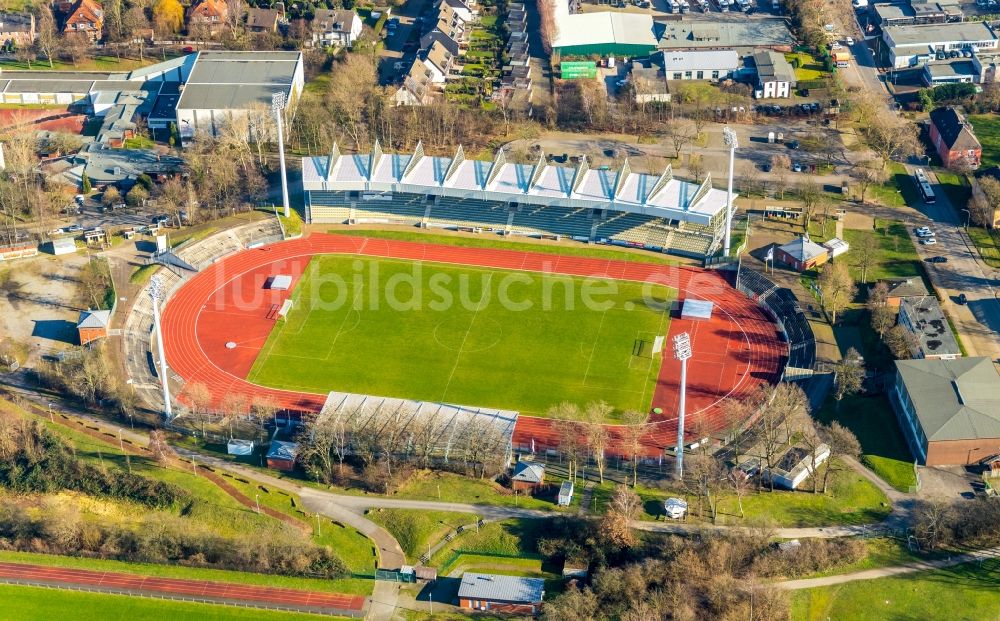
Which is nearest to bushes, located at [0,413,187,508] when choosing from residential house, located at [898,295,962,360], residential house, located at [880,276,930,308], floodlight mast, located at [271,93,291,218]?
floodlight mast, located at [271,93,291,218]

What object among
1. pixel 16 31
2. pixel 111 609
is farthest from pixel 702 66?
pixel 111 609

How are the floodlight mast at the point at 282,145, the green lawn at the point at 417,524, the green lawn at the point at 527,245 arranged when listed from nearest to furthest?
1. the green lawn at the point at 417,524
2. the floodlight mast at the point at 282,145
3. the green lawn at the point at 527,245

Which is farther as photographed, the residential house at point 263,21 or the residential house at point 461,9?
the residential house at point 461,9

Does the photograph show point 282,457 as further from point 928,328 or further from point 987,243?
point 987,243

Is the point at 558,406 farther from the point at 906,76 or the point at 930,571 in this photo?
the point at 906,76

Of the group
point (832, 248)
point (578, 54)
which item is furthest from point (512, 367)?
point (578, 54)

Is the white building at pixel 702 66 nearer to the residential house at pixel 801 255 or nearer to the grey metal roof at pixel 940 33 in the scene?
the grey metal roof at pixel 940 33

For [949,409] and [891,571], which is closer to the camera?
[891,571]

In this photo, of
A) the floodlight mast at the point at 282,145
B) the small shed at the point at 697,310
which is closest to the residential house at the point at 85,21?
the floodlight mast at the point at 282,145
